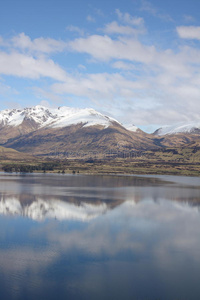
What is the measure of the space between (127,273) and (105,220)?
80.1ft

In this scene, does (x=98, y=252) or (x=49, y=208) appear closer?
(x=98, y=252)

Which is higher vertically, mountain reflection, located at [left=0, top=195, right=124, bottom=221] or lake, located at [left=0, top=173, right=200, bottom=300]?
mountain reflection, located at [left=0, top=195, right=124, bottom=221]

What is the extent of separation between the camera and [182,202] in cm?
7981

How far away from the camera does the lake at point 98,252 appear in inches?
1115

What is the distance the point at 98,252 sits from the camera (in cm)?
3797

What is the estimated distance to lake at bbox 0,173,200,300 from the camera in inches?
1115

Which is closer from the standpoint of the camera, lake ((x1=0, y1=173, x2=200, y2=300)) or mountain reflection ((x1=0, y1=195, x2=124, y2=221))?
lake ((x1=0, y1=173, x2=200, y2=300))

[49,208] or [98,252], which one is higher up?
[49,208]

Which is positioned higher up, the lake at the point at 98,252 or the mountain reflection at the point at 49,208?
the mountain reflection at the point at 49,208

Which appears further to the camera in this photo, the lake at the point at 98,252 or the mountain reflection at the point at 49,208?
the mountain reflection at the point at 49,208

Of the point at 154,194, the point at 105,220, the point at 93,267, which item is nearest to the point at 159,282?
the point at 93,267

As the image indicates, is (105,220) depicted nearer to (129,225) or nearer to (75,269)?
(129,225)

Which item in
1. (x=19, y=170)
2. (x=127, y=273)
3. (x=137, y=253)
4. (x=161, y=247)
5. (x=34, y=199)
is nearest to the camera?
(x=127, y=273)

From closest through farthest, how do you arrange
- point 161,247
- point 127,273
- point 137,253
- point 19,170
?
point 127,273
point 137,253
point 161,247
point 19,170
